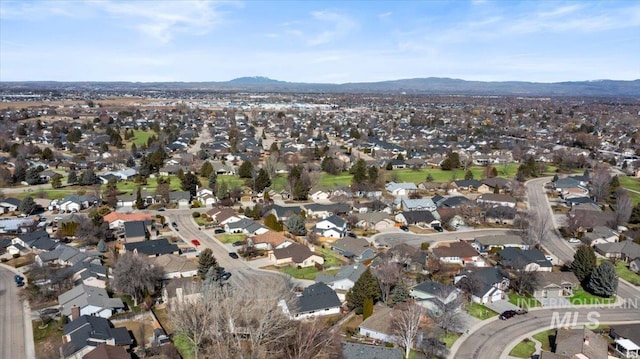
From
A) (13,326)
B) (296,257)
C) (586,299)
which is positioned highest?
(296,257)

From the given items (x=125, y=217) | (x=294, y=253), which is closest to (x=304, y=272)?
(x=294, y=253)

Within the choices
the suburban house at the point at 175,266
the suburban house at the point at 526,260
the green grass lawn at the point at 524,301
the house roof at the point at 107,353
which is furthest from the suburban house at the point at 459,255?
the house roof at the point at 107,353

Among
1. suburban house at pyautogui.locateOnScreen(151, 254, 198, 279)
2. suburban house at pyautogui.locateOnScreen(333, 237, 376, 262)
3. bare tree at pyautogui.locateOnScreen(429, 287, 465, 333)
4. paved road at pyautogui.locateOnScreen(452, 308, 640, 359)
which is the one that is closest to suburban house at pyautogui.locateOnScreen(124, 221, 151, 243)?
suburban house at pyautogui.locateOnScreen(151, 254, 198, 279)

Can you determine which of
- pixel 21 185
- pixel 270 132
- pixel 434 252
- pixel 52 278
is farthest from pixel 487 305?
pixel 270 132

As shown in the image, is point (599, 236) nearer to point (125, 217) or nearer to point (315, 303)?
point (315, 303)

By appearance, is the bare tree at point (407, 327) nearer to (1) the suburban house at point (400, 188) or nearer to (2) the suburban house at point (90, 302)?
(2) the suburban house at point (90, 302)

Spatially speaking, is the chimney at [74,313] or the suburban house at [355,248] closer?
the chimney at [74,313]
